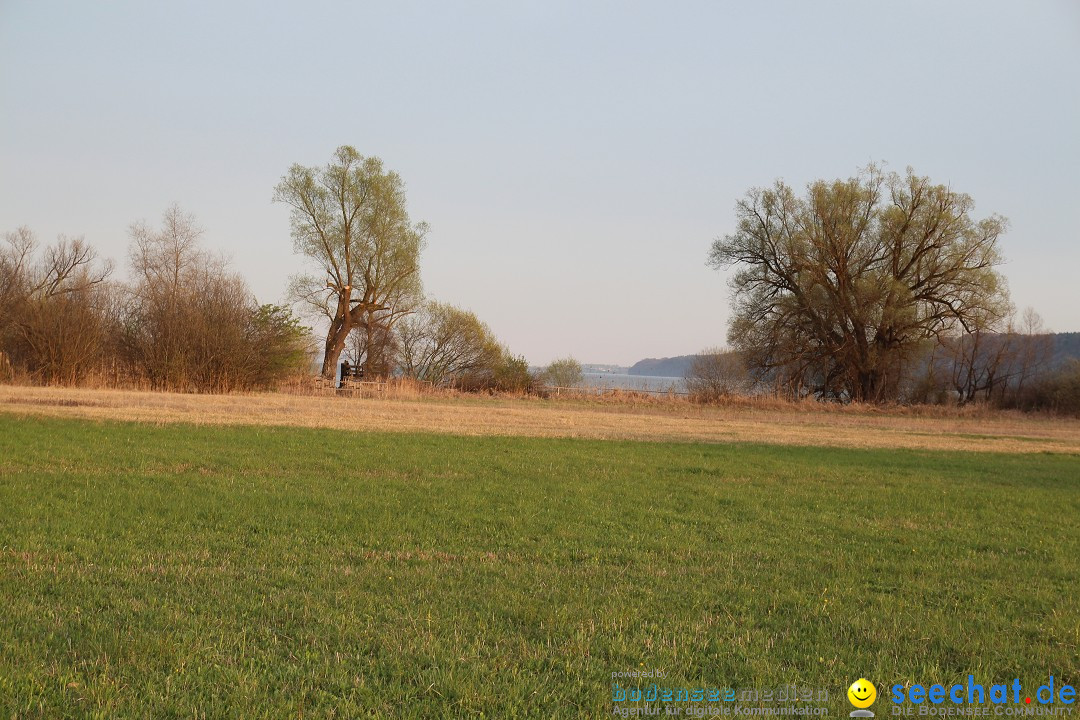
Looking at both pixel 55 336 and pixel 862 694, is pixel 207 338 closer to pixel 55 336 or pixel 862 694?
pixel 55 336

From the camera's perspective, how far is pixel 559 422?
26016mm

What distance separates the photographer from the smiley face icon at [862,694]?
4.14 meters

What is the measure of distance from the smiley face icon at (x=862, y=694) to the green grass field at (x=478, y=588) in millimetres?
83

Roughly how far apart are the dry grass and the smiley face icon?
625 inches

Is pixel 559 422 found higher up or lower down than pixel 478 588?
higher up

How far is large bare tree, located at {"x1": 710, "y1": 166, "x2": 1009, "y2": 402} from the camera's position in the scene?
142ft

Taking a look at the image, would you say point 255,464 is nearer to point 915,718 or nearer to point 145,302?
point 915,718

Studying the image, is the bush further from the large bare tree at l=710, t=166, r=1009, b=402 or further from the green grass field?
the green grass field

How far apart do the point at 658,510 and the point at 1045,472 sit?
37.3 ft

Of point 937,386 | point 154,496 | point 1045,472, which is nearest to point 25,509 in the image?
point 154,496

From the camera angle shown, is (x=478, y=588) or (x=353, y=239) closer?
(x=478, y=588)

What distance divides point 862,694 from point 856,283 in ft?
140

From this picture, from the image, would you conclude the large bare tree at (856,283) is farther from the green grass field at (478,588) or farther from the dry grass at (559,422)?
the green grass field at (478,588)

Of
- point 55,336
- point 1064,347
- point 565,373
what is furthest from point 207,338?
point 1064,347
